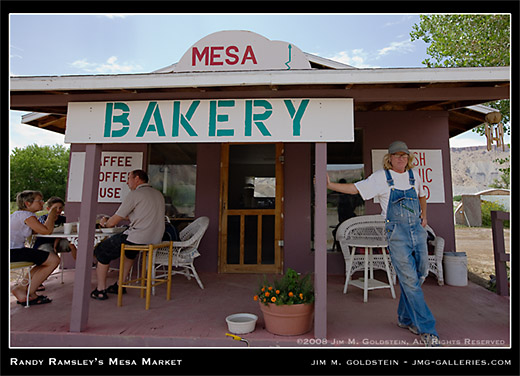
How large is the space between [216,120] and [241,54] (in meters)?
0.87

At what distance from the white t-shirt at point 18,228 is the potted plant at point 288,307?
111 inches

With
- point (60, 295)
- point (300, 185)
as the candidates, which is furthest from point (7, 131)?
point (300, 185)

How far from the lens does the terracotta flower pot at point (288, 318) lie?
2875mm

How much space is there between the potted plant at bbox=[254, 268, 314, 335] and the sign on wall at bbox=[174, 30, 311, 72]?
7.20 feet

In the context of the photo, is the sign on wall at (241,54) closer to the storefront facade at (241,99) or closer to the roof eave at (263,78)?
the storefront facade at (241,99)

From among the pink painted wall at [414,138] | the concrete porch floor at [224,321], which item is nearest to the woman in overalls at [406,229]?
the concrete porch floor at [224,321]

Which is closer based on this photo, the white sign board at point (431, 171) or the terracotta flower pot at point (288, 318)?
the terracotta flower pot at point (288, 318)

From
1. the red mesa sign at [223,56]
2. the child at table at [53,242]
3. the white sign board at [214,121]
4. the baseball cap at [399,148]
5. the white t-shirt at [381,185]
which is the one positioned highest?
the red mesa sign at [223,56]

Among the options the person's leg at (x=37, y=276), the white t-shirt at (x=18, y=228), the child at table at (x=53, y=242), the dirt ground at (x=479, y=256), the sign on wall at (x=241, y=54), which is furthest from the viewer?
the dirt ground at (x=479, y=256)

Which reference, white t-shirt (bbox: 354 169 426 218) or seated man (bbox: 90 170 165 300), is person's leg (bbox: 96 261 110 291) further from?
white t-shirt (bbox: 354 169 426 218)

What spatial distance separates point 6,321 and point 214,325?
A: 1.78m

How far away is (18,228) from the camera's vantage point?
3.70 meters

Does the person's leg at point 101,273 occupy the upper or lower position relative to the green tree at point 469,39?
lower

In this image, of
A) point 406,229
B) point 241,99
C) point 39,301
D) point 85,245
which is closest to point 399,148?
point 406,229
